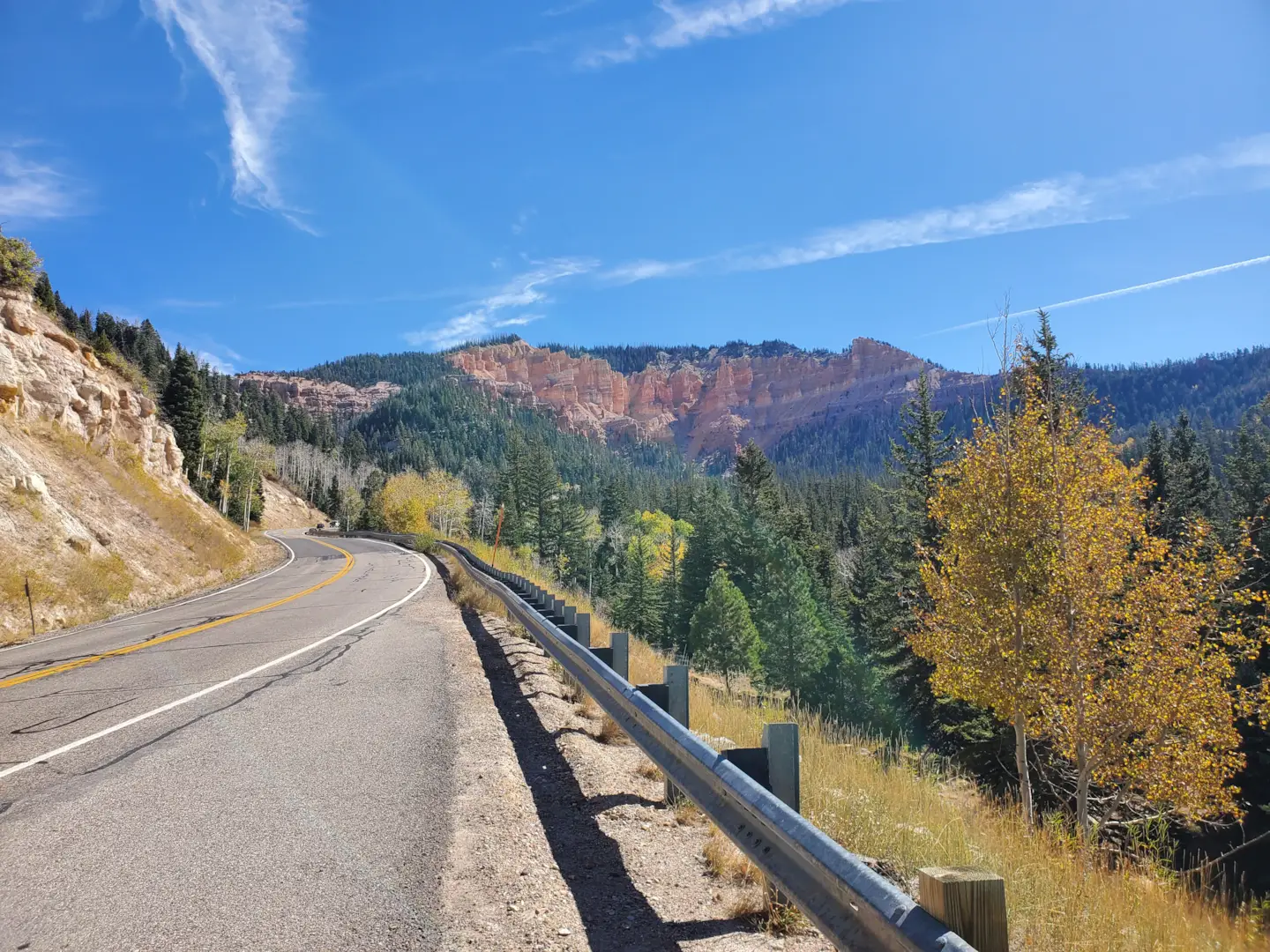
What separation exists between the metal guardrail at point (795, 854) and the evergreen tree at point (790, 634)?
1246 inches

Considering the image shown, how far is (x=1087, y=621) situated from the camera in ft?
42.2

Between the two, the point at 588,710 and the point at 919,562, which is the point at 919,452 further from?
the point at 588,710

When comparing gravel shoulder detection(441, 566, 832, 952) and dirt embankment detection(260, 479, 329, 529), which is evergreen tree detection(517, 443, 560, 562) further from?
gravel shoulder detection(441, 566, 832, 952)

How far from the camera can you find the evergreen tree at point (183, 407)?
5647cm

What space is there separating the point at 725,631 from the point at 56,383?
29829 millimetres

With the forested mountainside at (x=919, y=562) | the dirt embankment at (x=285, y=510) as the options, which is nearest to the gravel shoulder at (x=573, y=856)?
the forested mountainside at (x=919, y=562)

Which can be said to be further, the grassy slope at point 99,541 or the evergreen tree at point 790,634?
the evergreen tree at point 790,634

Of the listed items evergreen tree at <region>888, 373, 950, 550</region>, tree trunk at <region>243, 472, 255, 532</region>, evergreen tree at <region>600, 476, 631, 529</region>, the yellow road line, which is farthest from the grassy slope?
evergreen tree at <region>600, 476, 631, 529</region>

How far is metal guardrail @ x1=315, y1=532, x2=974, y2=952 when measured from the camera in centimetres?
177

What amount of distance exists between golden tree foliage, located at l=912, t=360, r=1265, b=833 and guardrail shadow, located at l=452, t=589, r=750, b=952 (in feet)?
34.0

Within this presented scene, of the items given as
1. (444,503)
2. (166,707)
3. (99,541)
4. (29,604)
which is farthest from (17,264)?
(444,503)

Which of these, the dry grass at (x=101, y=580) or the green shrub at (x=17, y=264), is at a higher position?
the green shrub at (x=17, y=264)

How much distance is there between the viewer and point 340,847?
3420 millimetres

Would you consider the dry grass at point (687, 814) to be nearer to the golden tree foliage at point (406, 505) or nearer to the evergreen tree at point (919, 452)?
the evergreen tree at point (919, 452)
